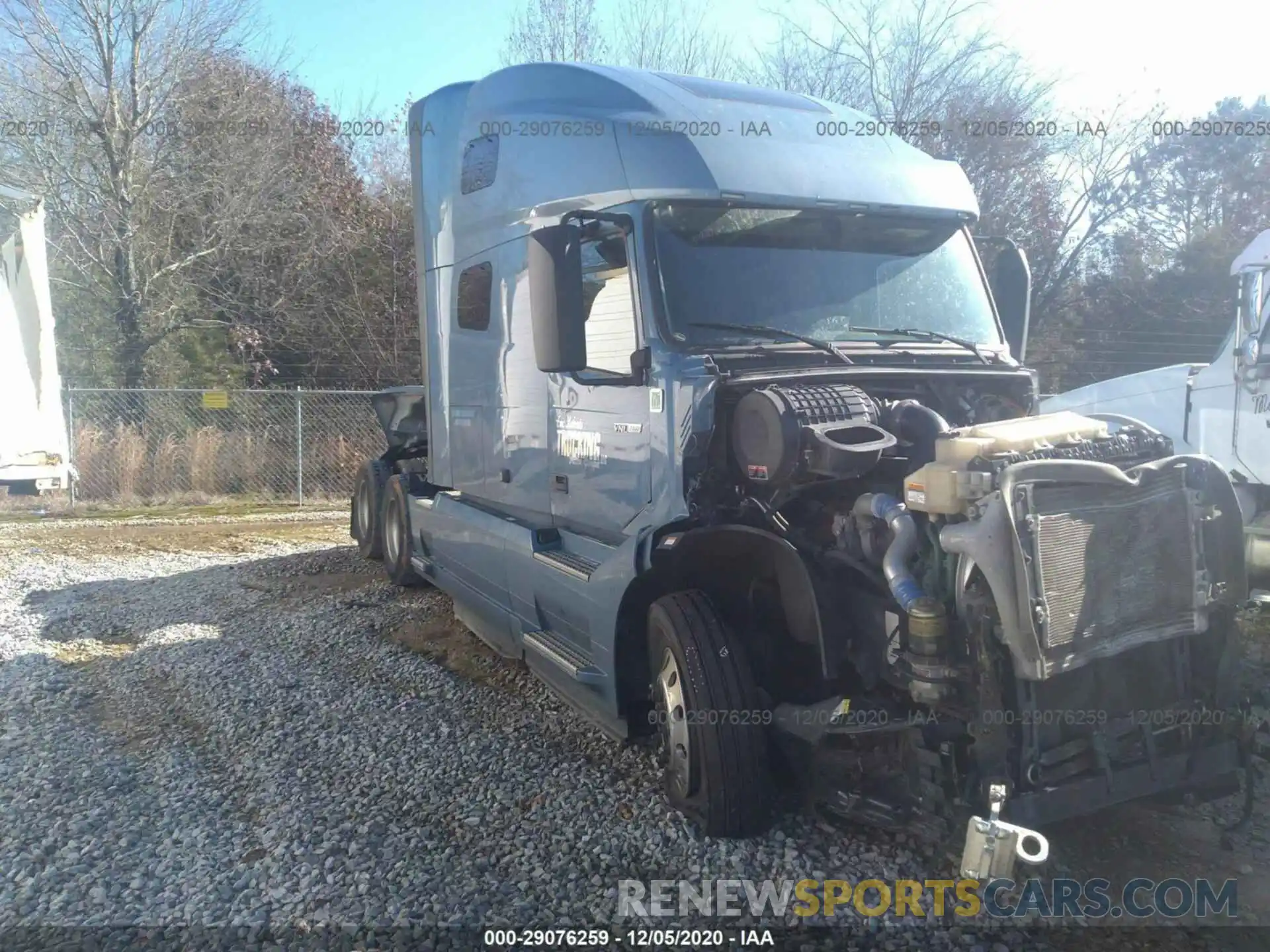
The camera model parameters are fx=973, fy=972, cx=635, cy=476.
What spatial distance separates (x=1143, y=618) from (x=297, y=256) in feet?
62.7

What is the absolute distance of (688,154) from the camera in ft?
15.0

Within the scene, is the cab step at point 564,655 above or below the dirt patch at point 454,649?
above

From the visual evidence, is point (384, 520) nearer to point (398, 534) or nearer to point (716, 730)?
point (398, 534)

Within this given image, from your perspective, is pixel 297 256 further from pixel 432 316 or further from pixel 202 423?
pixel 432 316

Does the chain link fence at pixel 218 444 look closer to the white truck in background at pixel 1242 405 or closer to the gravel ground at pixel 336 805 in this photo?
the gravel ground at pixel 336 805

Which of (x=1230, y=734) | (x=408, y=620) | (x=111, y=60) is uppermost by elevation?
(x=111, y=60)

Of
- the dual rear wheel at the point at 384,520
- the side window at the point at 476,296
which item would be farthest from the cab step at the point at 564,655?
the dual rear wheel at the point at 384,520

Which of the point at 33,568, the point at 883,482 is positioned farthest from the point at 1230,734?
the point at 33,568

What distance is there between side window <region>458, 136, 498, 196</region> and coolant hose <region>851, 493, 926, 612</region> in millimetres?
3689

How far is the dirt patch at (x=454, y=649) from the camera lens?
6469 millimetres

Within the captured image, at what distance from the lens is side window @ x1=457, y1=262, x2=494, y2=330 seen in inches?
250

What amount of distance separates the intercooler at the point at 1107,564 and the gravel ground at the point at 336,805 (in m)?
1.06

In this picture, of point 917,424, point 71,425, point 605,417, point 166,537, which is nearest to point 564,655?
point 605,417

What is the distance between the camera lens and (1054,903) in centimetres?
357
